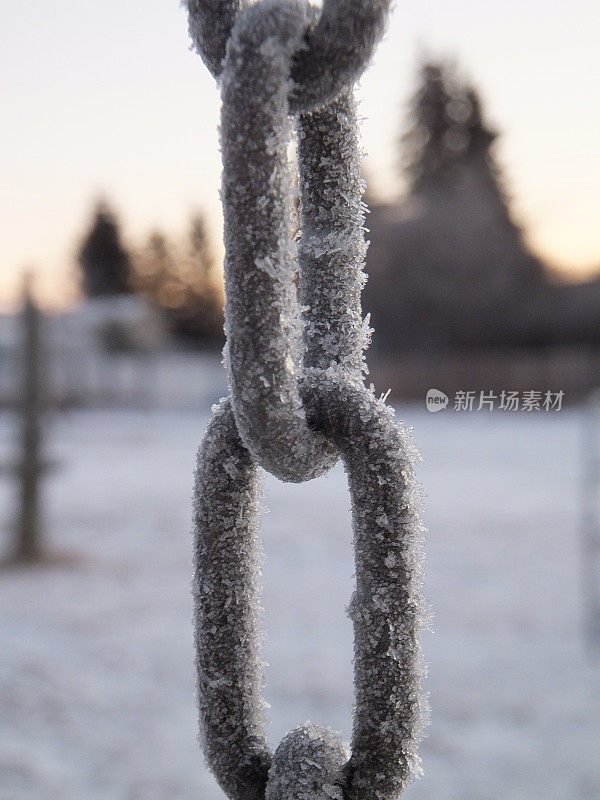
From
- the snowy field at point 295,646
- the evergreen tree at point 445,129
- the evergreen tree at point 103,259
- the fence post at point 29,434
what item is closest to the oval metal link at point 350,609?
the snowy field at point 295,646

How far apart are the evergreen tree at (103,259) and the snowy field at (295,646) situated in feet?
47.8

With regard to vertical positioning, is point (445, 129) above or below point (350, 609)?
above

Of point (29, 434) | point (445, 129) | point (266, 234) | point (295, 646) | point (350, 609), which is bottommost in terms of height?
point (295, 646)

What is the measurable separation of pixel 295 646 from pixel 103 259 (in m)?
18.4

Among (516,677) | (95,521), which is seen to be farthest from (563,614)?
(95,521)

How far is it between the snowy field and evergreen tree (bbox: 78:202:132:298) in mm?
14576

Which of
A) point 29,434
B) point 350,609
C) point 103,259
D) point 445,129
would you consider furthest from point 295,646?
point 103,259

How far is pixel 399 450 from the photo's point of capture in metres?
0.33

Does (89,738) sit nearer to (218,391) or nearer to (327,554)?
(327,554)

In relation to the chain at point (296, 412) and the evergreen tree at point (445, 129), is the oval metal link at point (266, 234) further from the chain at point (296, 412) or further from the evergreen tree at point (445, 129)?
the evergreen tree at point (445, 129)

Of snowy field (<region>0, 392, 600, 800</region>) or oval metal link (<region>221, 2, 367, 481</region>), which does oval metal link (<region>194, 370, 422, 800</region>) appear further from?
snowy field (<region>0, 392, 600, 800</region>)

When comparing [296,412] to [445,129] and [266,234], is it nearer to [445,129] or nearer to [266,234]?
[266,234]

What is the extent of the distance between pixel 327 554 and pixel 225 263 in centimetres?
395

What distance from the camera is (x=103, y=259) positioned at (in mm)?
20234
